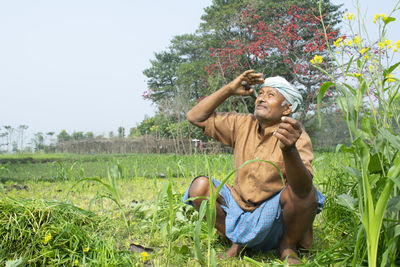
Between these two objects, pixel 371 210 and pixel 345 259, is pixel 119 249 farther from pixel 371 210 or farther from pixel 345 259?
pixel 371 210

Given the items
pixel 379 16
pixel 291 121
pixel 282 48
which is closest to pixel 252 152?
pixel 291 121

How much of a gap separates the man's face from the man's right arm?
4.3 inches

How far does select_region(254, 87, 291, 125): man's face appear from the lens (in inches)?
81.7

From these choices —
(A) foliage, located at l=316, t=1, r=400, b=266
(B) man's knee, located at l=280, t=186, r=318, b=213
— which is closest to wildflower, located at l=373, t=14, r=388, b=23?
(A) foliage, located at l=316, t=1, r=400, b=266

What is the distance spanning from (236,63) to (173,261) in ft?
37.2

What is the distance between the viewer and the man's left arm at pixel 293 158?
1.58 metres

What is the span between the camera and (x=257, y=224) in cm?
196

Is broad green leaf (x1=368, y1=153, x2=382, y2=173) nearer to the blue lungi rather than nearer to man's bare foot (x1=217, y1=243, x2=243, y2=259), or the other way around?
the blue lungi

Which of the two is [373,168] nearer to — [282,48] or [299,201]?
[299,201]

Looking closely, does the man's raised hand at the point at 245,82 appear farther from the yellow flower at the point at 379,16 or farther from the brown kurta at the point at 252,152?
the yellow flower at the point at 379,16

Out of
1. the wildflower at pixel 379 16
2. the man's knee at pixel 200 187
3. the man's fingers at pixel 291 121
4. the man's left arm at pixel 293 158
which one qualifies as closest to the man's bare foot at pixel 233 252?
the man's knee at pixel 200 187

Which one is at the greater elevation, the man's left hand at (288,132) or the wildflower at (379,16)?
the wildflower at (379,16)

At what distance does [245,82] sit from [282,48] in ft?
34.6

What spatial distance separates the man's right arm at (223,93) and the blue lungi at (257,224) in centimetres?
62
